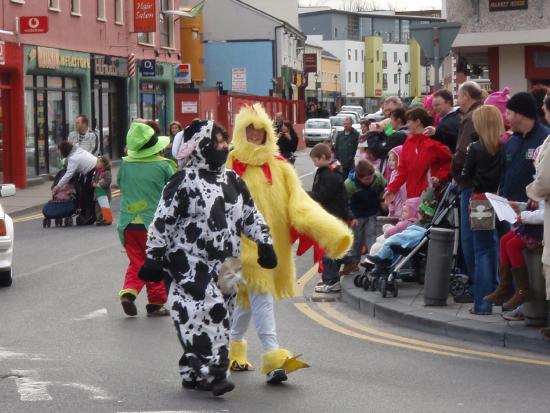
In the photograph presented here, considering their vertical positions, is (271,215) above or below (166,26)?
below

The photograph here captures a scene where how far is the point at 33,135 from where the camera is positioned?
3294cm

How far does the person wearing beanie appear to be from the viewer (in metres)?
10.2

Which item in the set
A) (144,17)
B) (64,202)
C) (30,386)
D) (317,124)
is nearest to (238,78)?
(144,17)

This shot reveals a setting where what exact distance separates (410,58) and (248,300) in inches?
5404

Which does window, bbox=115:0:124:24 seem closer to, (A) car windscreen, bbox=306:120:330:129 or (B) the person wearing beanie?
(A) car windscreen, bbox=306:120:330:129

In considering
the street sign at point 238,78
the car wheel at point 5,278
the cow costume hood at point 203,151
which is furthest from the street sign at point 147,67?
the cow costume hood at point 203,151

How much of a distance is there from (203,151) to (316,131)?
55810 millimetres

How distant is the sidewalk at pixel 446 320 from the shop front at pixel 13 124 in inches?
799

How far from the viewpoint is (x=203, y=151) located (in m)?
8.05

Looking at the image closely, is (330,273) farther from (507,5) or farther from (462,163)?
(507,5)

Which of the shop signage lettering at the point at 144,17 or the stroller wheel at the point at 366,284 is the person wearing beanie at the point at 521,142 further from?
the shop signage lettering at the point at 144,17

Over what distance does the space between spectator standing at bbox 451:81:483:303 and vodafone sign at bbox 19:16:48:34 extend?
2039 cm

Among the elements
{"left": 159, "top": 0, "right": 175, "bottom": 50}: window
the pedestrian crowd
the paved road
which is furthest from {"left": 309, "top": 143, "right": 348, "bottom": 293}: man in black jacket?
{"left": 159, "top": 0, "right": 175, "bottom": 50}: window

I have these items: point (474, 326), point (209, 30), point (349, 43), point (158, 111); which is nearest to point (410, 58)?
point (349, 43)
